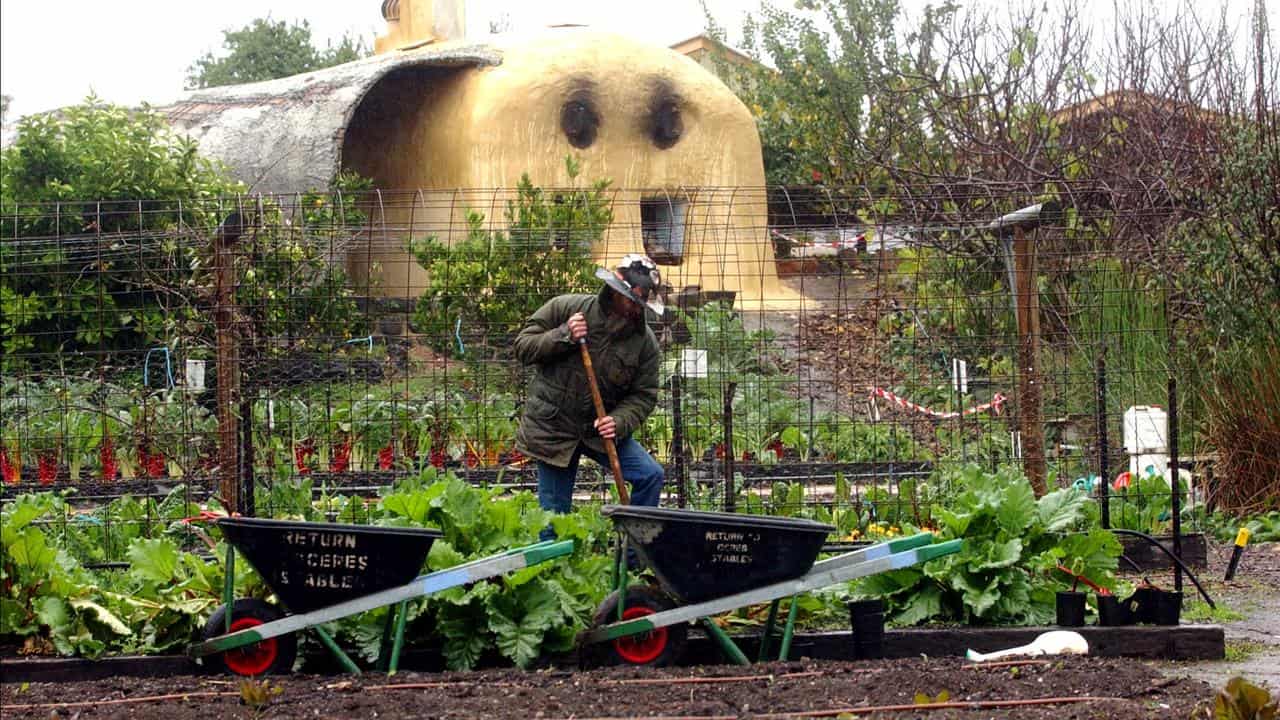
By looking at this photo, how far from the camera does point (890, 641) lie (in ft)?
16.8

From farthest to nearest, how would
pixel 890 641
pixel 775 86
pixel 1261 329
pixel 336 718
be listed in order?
pixel 775 86 < pixel 1261 329 < pixel 890 641 < pixel 336 718

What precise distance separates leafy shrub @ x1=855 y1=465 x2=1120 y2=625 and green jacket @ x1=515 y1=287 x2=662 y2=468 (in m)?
1.28

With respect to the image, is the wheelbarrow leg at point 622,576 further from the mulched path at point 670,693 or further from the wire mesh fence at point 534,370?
the wire mesh fence at point 534,370

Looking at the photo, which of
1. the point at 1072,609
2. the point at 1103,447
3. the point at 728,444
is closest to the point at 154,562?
the point at 728,444

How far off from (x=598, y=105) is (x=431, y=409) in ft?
29.7

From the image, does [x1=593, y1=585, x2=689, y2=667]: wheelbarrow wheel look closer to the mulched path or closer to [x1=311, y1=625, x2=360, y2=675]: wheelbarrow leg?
the mulched path

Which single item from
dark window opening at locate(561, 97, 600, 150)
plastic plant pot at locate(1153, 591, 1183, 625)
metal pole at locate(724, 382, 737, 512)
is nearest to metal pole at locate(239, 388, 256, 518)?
metal pole at locate(724, 382, 737, 512)

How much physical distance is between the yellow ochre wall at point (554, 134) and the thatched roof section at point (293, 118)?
16.5 inches

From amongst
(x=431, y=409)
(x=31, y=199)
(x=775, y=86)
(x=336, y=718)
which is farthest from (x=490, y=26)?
(x=336, y=718)

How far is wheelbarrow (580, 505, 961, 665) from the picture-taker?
4578 millimetres

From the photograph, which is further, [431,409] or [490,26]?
[490,26]

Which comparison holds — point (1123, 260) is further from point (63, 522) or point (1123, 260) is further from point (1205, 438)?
point (63, 522)

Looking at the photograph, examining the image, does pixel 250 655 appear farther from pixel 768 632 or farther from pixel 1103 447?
pixel 1103 447

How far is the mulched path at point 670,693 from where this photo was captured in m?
3.99
